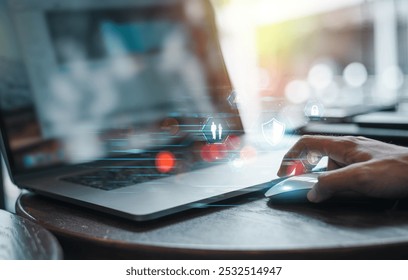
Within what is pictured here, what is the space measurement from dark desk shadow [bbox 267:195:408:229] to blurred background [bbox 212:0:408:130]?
1.21 feet

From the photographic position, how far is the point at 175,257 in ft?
1.30

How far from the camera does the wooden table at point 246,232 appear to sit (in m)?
0.38

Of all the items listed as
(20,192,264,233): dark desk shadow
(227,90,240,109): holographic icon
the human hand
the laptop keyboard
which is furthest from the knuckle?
(227,90,240,109): holographic icon

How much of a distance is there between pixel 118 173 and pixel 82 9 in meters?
0.38

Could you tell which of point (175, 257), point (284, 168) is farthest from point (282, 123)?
point (175, 257)

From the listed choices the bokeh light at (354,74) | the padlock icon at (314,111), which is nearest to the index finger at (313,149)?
the padlock icon at (314,111)

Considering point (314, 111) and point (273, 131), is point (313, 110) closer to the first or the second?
point (314, 111)

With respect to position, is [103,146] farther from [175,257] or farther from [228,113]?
[175,257]

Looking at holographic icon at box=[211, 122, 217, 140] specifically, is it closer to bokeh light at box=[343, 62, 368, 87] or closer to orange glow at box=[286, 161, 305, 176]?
orange glow at box=[286, 161, 305, 176]

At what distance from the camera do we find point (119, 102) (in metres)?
0.92

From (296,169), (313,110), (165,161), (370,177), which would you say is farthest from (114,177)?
(313,110)

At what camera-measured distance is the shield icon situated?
2.61ft

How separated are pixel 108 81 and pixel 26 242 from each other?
1.70 feet

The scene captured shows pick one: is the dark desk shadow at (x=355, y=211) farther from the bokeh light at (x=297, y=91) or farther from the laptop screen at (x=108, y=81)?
the bokeh light at (x=297, y=91)
